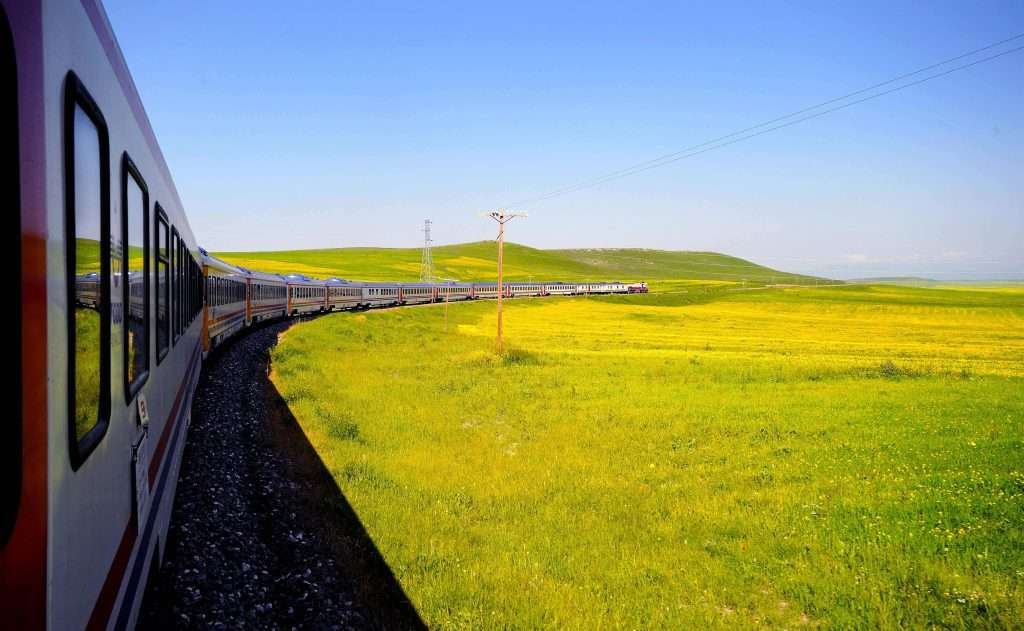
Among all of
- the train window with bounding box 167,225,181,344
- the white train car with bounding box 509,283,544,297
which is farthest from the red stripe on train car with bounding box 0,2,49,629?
the white train car with bounding box 509,283,544,297

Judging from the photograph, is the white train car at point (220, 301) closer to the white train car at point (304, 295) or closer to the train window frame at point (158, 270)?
the train window frame at point (158, 270)

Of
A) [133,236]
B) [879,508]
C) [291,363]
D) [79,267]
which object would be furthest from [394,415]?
[79,267]

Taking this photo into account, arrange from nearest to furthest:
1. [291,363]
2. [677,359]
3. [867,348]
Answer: [291,363]
[677,359]
[867,348]

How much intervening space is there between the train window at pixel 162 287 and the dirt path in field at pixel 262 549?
235cm

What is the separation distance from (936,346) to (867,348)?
524 cm

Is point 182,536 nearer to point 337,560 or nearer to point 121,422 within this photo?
point 337,560

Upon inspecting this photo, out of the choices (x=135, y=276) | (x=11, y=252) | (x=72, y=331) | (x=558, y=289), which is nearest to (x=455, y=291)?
(x=558, y=289)

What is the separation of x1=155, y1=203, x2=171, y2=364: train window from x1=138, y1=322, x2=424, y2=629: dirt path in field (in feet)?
7.72

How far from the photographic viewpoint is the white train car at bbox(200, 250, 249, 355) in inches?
775

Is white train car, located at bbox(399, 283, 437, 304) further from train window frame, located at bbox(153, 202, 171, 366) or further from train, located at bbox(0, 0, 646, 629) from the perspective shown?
train, located at bbox(0, 0, 646, 629)

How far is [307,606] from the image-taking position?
7574mm

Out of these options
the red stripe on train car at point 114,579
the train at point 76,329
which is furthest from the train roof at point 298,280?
the red stripe on train car at point 114,579

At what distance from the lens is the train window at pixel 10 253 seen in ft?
6.63

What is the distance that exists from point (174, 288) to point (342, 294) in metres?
47.1
